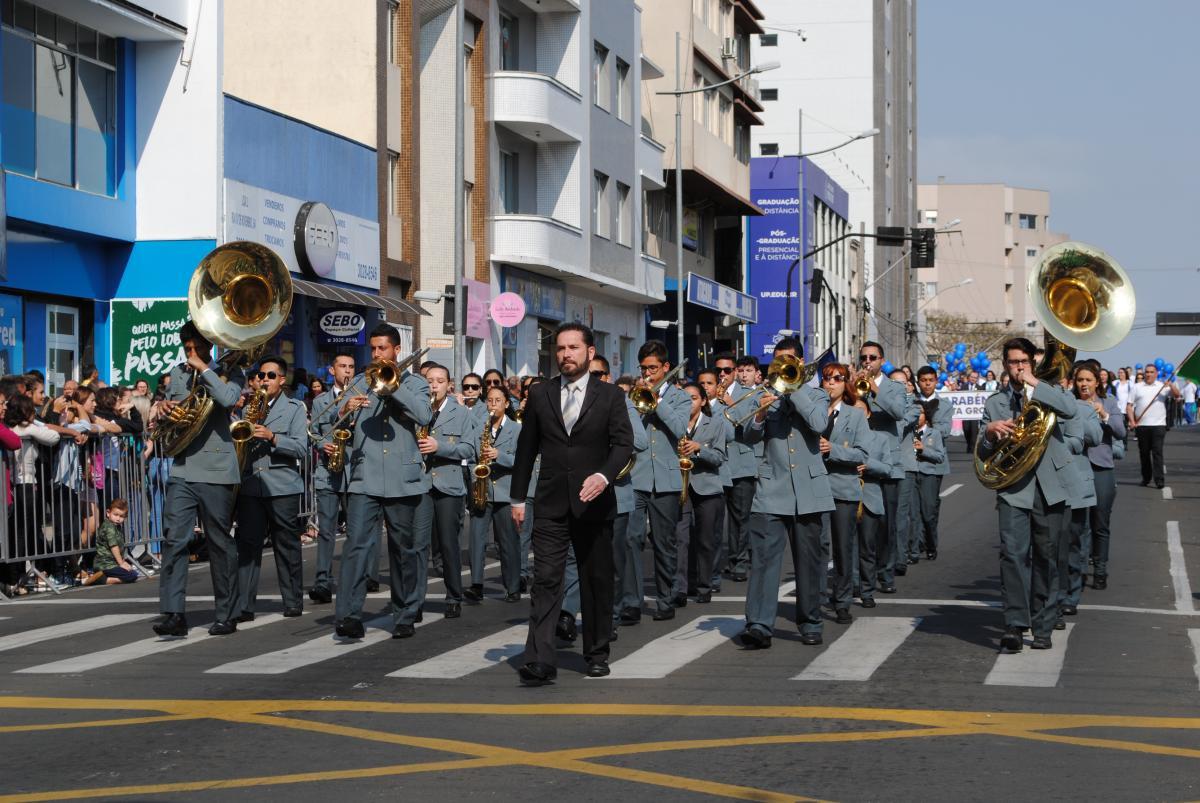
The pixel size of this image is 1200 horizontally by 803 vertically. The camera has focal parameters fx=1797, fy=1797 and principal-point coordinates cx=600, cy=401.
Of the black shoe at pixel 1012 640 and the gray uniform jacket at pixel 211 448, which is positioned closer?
the black shoe at pixel 1012 640

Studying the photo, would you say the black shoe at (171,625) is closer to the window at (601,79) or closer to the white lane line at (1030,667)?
the white lane line at (1030,667)

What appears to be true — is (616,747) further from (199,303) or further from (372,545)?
(199,303)

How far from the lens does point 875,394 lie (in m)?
15.0

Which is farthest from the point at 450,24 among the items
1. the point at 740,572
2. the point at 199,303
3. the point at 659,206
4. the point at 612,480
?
the point at 612,480

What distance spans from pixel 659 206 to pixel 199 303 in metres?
37.6

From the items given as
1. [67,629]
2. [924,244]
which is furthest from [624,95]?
[67,629]

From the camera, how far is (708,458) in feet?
46.2

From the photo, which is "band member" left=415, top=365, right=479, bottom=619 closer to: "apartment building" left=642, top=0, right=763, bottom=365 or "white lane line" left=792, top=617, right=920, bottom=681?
"white lane line" left=792, top=617, right=920, bottom=681

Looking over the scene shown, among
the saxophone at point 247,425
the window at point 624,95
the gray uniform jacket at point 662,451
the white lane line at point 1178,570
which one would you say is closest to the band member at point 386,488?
the saxophone at point 247,425

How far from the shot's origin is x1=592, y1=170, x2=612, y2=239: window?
4031 centimetres

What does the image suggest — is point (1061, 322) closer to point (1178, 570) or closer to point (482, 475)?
point (482, 475)

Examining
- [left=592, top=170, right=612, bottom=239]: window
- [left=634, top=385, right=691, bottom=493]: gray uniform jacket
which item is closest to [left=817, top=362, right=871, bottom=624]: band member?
[left=634, top=385, right=691, bottom=493]: gray uniform jacket

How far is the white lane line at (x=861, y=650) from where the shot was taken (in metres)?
9.98

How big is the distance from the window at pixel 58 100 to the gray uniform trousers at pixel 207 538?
1077 centimetres
